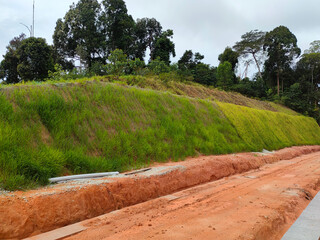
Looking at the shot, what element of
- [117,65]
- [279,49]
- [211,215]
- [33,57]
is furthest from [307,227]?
[279,49]

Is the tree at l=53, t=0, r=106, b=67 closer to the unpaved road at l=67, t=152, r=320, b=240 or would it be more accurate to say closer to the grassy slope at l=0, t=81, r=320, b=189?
the grassy slope at l=0, t=81, r=320, b=189

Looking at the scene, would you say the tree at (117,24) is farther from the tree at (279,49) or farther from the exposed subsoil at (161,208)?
the exposed subsoil at (161,208)

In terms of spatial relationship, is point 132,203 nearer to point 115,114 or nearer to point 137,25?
point 115,114

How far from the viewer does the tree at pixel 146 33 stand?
33469 mm

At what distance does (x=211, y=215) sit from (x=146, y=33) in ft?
108

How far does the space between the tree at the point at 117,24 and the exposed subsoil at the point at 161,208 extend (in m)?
25.6

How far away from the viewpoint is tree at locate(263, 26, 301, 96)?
3534cm

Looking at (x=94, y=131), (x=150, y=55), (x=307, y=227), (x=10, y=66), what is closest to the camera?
(x=307, y=227)

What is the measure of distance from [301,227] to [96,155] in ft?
14.2

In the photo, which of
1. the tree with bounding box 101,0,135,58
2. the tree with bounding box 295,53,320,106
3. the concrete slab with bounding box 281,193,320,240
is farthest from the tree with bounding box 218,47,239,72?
the concrete slab with bounding box 281,193,320,240

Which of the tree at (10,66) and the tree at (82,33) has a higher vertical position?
the tree at (82,33)

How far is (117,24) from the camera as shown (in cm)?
A: 2919

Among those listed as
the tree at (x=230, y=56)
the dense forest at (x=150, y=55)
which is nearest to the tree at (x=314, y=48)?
the dense forest at (x=150, y=55)

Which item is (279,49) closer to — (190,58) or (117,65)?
(190,58)
